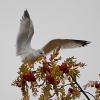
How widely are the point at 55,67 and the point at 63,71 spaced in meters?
0.16

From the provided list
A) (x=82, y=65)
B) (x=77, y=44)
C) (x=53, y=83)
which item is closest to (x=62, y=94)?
(x=53, y=83)

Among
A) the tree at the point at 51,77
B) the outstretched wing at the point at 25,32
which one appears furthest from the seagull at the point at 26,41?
the tree at the point at 51,77

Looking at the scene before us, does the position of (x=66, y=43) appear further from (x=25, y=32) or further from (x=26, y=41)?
(x=25, y=32)

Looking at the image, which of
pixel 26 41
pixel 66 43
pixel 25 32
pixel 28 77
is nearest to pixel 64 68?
pixel 28 77

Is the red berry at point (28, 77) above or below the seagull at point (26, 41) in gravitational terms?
below

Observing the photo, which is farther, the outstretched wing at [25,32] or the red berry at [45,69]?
the outstretched wing at [25,32]

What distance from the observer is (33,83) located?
Result: 17.9 ft

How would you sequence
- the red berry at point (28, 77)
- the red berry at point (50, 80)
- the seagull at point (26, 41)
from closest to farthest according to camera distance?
the red berry at point (50, 80), the red berry at point (28, 77), the seagull at point (26, 41)

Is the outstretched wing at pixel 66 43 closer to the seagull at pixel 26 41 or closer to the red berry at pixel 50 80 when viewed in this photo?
the seagull at pixel 26 41

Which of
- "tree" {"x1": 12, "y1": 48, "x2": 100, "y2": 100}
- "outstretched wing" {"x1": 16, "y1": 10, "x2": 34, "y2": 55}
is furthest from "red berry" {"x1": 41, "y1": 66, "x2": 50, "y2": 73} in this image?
"outstretched wing" {"x1": 16, "y1": 10, "x2": 34, "y2": 55}

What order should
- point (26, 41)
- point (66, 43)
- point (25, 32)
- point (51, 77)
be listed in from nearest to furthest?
point (51, 77)
point (66, 43)
point (26, 41)
point (25, 32)

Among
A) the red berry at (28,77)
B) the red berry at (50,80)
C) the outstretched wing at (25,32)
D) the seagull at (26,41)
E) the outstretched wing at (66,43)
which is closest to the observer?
the red berry at (50,80)

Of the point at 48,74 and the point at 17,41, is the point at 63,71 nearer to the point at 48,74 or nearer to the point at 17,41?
the point at 48,74

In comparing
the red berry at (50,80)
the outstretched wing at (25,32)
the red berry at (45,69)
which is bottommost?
the red berry at (50,80)
